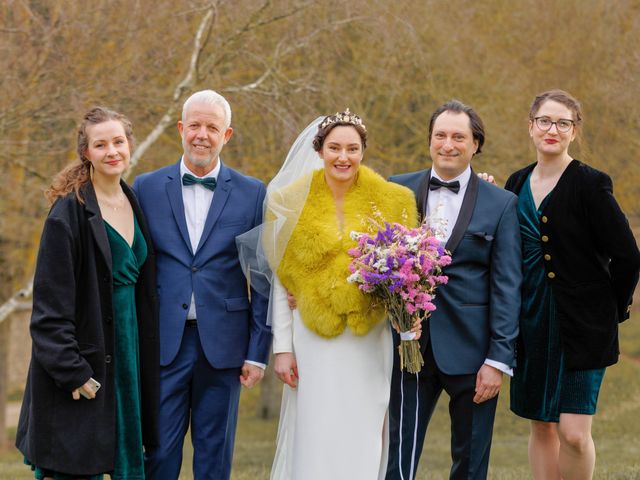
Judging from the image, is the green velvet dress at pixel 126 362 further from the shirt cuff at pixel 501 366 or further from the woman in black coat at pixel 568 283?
the woman in black coat at pixel 568 283

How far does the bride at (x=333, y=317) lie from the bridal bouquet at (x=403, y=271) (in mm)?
182

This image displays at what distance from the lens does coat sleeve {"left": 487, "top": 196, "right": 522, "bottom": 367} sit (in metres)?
5.01

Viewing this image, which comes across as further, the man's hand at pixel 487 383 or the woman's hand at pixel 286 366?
the woman's hand at pixel 286 366

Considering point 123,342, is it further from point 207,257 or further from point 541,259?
point 541,259

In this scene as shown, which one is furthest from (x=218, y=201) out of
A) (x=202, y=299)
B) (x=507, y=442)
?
(x=507, y=442)

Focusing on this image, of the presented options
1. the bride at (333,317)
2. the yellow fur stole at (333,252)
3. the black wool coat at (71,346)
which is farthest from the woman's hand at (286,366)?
the black wool coat at (71,346)

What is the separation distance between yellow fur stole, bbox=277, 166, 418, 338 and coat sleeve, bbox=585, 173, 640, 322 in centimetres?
102

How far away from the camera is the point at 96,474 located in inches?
184

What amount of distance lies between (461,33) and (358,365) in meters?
8.53

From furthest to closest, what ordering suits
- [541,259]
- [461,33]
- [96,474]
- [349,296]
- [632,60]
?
[461,33] < [632,60] < [541,259] < [349,296] < [96,474]

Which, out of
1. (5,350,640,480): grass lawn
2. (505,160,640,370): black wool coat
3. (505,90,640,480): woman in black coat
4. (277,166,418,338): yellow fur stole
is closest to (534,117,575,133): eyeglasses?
(505,90,640,480): woman in black coat

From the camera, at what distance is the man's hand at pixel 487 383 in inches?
197

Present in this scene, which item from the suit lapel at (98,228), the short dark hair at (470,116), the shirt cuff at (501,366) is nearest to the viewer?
the suit lapel at (98,228)

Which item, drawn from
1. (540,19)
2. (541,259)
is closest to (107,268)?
(541,259)
